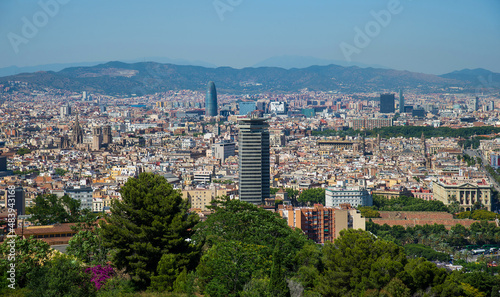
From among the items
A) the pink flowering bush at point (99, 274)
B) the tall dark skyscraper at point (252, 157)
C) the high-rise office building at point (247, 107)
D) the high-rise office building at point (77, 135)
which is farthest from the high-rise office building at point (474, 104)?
the pink flowering bush at point (99, 274)

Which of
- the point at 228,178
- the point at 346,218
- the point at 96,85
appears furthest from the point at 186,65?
the point at 346,218

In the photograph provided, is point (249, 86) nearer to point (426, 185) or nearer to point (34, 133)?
point (34, 133)

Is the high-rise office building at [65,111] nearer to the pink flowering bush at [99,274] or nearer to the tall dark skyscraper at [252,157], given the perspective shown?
the tall dark skyscraper at [252,157]

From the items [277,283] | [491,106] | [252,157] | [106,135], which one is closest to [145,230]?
[277,283]

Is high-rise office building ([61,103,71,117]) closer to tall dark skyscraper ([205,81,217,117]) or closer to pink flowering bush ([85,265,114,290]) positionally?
tall dark skyscraper ([205,81,217,117])

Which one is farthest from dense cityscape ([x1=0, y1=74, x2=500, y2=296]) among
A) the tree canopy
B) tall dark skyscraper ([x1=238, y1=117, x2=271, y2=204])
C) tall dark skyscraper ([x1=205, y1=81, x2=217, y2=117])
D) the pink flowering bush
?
the pink flowering bush
